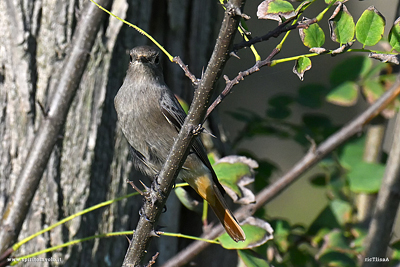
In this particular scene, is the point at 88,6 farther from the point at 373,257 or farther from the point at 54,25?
the point at 373,257

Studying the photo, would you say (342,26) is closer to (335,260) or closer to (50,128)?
(50,128)

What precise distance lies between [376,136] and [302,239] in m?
0.96

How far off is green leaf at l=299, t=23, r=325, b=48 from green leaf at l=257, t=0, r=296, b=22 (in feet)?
0.44

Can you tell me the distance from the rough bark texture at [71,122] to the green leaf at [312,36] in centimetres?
141

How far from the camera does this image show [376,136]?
3.15 m

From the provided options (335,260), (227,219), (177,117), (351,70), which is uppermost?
(351,70)

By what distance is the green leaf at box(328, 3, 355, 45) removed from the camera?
1293mm

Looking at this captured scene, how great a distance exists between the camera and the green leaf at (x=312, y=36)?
1.33m

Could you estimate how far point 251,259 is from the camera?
2.07m

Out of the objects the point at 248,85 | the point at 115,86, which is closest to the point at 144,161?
the point at 115,86

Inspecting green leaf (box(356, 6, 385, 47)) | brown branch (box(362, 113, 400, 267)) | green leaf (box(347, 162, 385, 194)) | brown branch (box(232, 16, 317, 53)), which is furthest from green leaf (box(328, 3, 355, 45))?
green leaf (box(347, 162, 385, 194))

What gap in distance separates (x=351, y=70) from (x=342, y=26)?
188cm

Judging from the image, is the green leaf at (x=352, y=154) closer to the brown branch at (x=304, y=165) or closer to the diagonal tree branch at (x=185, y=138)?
the brown branch at (x=304, y=165)

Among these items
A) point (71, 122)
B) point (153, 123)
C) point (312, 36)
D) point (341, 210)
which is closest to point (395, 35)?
point (312, 36)
